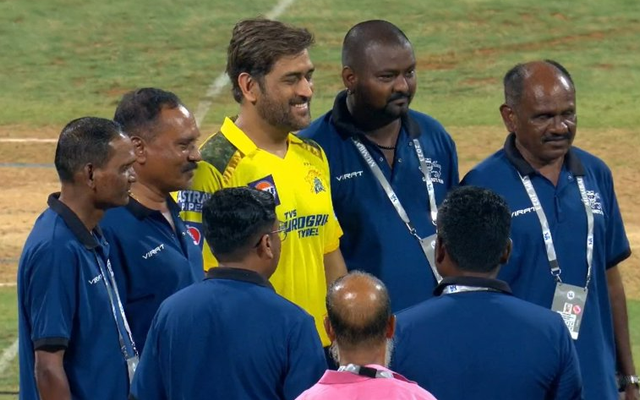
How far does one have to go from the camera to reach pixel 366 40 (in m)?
7.04

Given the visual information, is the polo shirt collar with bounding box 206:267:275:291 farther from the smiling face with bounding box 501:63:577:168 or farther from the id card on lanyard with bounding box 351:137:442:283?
the smiling face with bounding box 501:63:577:168

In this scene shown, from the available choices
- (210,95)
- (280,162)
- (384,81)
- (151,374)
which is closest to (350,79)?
(384,81)

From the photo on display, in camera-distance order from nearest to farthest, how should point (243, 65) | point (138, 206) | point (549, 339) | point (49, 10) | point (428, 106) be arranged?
point (549, 339), point (138, 206), point (243, 65), point (428, 106), point (49, 10)

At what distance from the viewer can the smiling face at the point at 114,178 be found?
5984mm

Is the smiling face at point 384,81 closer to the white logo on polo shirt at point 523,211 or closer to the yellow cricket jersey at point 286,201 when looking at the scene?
the yellow cricket jersey at point 286,201

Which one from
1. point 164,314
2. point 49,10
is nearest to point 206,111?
point 49,10

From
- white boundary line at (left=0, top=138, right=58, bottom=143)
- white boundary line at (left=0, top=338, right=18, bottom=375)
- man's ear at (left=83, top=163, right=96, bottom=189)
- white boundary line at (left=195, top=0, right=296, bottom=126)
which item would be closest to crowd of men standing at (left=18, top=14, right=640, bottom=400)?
man's ear at (left=83, top=163, right=96, bottom=189)

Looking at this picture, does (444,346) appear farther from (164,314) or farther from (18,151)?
(18,151)

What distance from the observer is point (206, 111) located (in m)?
17.5

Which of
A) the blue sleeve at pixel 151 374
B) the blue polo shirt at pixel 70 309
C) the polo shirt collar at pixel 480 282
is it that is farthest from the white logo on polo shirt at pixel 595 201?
the blue sleeve at pixel 151 374

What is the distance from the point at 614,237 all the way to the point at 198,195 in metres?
1.78

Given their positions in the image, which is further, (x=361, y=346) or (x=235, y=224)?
(x=235, y=224)

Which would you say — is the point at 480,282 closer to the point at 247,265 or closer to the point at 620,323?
the point at 247,265

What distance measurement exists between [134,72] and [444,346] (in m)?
14.4
